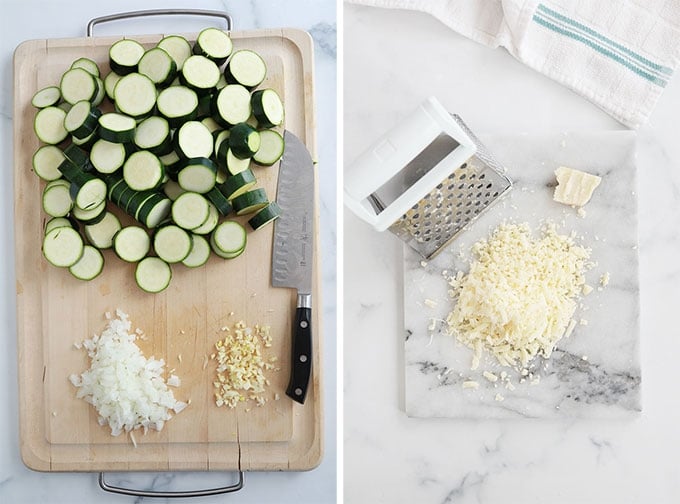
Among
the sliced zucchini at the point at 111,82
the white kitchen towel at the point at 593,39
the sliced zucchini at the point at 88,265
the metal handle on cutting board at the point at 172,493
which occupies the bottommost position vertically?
the metal handle on cutting board at the point at 172,493

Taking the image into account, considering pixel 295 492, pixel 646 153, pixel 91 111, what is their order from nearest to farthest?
pixel 91 111 → pixel 295 492 → pixel 646 153

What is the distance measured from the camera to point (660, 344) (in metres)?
1.73

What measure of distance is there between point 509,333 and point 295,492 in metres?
0.59

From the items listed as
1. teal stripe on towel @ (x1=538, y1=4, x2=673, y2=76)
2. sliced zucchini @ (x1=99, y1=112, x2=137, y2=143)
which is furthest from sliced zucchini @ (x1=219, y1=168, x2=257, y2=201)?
teal stripe on towel @ (x1=538, y1=4, x2=673, y2=76)

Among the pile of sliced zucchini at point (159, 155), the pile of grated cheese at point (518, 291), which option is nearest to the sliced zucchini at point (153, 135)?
the pile of sliced zucchini at point (159, 155)

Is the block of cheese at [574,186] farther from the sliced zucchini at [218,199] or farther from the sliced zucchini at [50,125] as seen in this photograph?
the sliced zucchini at [50,125]

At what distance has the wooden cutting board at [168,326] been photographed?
1.58m

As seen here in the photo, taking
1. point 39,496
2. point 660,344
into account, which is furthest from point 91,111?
point 660,344

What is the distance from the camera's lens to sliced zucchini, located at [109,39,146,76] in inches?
60.9

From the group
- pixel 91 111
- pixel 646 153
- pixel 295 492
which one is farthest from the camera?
pixel 646 153

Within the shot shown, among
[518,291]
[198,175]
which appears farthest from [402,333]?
[198,175]

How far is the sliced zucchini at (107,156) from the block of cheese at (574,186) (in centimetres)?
96

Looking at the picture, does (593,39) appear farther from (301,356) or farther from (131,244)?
(131,244)

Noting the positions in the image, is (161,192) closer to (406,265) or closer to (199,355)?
(199,355)
